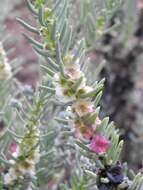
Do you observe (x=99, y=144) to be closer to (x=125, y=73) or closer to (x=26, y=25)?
(x=26, y=25)

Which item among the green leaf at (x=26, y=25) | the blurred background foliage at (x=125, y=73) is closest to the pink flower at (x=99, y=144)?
the green leaf at (x=26, y=25)

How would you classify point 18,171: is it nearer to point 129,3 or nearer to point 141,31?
point 129,3

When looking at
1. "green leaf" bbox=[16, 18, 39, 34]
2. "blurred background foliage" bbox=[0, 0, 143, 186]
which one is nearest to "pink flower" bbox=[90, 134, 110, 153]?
"green leaf" bbox=[16, 18, 39, 34]

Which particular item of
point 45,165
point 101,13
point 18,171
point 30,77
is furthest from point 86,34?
point 30,77

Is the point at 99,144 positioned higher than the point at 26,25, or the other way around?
the point at 26,25

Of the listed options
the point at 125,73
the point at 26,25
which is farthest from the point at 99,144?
the point at 125,73

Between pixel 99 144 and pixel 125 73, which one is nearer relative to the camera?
pixel 99 144

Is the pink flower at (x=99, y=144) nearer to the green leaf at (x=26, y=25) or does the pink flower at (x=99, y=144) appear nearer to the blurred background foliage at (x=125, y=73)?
the green leaf at (x=26, y=25)

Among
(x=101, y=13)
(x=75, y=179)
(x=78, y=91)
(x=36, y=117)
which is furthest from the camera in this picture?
(x=101, y=13)

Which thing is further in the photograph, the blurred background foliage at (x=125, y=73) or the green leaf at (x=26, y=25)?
the blurred background foliage at (x=125, y=73)
